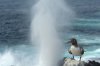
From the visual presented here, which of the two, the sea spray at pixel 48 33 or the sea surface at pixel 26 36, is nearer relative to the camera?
the sea spray at pixel 48 33

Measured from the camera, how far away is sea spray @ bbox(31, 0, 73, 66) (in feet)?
111

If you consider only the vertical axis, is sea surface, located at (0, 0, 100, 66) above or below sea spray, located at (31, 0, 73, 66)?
below

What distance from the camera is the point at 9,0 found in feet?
409

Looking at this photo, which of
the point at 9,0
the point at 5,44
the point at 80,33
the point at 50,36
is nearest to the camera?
the point at 50,36

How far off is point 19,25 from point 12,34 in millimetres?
9261

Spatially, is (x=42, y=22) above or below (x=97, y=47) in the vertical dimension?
above

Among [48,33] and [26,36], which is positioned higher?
[48,33]

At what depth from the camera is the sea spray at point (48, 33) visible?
33812 mm

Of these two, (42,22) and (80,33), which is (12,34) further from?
(42,22)

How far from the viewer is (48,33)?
36.2 meters

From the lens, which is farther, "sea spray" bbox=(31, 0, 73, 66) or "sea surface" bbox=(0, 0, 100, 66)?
"sea surface" bbox=(0, 0, 100, 66)

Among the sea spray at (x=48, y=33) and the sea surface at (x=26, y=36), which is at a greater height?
the sea spray at (x=48, y=33)

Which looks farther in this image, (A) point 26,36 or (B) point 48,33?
(A) point 26,36

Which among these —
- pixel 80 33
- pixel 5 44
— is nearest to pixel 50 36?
pixel 5 44
